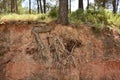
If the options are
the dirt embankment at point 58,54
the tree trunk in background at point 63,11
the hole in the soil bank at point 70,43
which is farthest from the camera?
the tree trunk in background at point 63,11

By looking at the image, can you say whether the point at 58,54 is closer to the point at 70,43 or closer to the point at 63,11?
the point at 70,43

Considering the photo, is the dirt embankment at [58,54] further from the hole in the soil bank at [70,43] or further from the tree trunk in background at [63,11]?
the tree trunk in background at [63,11]

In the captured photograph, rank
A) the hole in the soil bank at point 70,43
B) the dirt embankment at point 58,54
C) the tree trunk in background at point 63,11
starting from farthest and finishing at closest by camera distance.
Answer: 1. the tree trunk in background at point 63,11
2. the hole in the soil bank at point 70,43
3. the dirt embankment at point 58,54

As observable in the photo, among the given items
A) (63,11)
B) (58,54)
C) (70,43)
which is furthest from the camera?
(63,11)

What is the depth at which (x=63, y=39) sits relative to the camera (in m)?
10.9

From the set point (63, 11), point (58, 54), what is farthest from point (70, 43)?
point (63, 11)

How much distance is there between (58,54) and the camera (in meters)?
10.6

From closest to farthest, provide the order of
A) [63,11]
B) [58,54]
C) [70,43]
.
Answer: [58,54] < [70,43] < [63,11]

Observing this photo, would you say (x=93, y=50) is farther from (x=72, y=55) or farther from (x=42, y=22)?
(x=42, y=22)

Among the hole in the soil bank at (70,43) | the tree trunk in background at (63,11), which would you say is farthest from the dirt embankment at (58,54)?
the tree trunk in background at (63,11)

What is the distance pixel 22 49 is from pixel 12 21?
1.35 m

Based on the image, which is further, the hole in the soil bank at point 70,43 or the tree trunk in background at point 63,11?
the tree trunk in background at point 63,11

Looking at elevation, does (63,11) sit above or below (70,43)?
above

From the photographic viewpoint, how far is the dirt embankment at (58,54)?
33.8 ft
